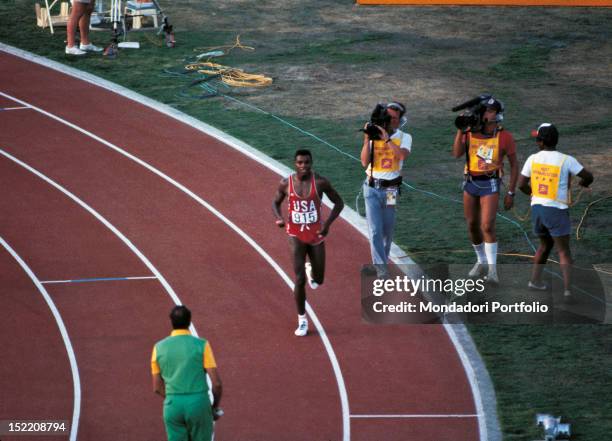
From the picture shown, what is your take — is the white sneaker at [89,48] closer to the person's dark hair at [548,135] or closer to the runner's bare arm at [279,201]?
the runner's bare arm at [279,201]

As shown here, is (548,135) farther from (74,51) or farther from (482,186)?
(74,51)

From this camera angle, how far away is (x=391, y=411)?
10.9 meters

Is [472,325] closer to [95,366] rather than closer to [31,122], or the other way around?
[95,366]

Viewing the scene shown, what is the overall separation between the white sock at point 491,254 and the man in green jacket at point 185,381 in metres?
5.25

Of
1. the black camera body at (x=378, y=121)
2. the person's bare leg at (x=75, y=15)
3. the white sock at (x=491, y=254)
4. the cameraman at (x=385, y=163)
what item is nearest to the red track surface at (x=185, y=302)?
the cameraman at (x=385, y=163)

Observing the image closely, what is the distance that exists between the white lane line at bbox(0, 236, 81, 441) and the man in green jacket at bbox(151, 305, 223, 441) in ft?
6.87

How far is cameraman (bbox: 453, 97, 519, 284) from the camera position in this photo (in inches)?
496

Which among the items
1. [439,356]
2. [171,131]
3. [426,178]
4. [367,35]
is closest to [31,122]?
[171,131]

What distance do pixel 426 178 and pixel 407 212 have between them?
4.61 feet

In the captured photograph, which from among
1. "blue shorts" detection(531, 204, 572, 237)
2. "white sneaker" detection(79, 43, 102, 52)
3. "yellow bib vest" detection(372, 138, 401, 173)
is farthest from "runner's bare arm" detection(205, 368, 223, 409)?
"white sneaker" detection(79, 43, 102, 52)

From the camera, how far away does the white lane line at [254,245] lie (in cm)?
1098

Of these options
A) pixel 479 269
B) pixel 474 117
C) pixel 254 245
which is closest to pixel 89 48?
pixel 254 245

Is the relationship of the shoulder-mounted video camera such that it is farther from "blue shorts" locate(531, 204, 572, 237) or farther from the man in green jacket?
the man in green jacket

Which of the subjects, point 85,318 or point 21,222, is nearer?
point 85,318
